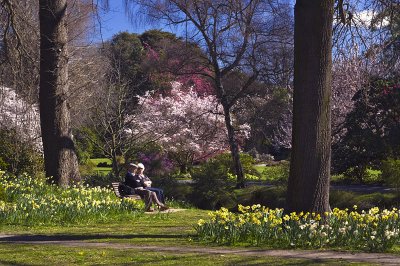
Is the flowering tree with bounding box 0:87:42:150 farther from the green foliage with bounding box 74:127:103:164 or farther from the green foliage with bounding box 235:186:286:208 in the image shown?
the green foliage with bounding box 235:186:286:208

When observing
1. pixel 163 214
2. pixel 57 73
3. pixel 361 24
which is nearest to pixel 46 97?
pixel 57 73

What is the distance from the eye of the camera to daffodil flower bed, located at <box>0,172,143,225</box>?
1186cm

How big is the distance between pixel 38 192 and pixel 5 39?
3.55 meters

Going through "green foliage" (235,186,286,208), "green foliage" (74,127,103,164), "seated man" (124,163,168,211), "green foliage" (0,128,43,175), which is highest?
"green foliage" (74,127,103,164)

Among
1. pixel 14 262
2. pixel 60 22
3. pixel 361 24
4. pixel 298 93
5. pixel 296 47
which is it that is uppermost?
pixel 60 22

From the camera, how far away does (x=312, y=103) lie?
927cm

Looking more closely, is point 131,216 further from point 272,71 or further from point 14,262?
point 272,71

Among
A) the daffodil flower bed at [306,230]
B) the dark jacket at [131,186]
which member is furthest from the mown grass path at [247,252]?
the dark jacket at [131,186]

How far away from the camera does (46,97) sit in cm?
1633

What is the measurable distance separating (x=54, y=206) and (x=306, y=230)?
5545mm

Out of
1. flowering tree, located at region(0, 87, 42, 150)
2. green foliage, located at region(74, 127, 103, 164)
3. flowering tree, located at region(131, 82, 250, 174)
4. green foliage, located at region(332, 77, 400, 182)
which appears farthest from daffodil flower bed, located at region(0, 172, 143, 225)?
flowering tree, located at region(131, 82, 250, 174)

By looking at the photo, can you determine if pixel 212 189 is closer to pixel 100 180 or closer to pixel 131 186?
pixel 100 180

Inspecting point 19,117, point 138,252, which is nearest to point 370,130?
point 19,117

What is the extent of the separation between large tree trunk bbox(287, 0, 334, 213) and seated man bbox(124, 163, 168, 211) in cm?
591
